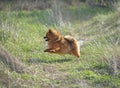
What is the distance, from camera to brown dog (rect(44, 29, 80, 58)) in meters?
9.90

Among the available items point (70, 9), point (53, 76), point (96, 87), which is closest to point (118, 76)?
point (96, 87)

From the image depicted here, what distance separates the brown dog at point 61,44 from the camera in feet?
32.5

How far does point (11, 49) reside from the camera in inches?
384

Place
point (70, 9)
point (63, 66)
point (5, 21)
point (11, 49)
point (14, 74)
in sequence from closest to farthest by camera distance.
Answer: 1. point (14, 74)
2. point (63, 66)
3. point (11, 49)
4. point (5, 21)
5. point (70, 9)

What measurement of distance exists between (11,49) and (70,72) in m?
1.76

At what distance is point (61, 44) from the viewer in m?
9.95

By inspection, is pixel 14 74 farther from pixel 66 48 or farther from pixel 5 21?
pixel 5 21

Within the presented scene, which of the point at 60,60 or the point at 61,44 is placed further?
the point at 61,44

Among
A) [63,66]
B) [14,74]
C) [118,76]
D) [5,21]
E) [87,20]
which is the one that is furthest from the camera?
[87,20]

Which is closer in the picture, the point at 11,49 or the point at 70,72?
the point at 70,72

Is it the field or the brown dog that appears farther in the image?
the brown dog

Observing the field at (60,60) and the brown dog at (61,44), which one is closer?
the field at (60,60)

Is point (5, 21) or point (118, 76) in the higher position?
point (5, 21)

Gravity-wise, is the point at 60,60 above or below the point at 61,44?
below
